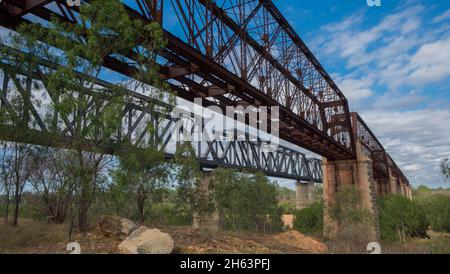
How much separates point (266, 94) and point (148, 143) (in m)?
9.13

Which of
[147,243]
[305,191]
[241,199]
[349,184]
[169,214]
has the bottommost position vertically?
[147,243]

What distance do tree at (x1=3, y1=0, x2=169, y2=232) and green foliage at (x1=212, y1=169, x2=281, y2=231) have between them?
1629cm

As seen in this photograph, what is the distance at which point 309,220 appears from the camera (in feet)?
191

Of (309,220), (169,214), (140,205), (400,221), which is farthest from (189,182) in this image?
(400,221)

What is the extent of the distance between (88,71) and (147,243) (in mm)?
5967


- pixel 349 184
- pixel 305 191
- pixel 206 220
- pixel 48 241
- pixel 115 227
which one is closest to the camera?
pixel 115 227

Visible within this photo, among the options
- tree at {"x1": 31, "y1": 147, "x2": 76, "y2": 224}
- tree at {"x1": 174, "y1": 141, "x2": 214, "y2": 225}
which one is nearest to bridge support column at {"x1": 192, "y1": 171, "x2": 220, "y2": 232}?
tree at {"x1": 174, "y1": 141, "x2": 214, "y2": 225}

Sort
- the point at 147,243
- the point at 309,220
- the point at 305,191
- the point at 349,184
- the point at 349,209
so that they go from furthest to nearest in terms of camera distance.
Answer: the point at 305,191
the point at 309,220
the point at 349,184
the point at 349,209
the point at 147,243

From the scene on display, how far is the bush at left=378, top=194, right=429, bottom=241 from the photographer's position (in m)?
51.3

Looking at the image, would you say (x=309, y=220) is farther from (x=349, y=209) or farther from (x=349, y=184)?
(x=349, y=209)

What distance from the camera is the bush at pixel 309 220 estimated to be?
182ft

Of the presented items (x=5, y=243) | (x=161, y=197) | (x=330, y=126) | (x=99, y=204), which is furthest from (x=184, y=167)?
(x=330, y=126)

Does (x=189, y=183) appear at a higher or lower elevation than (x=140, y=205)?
higher
